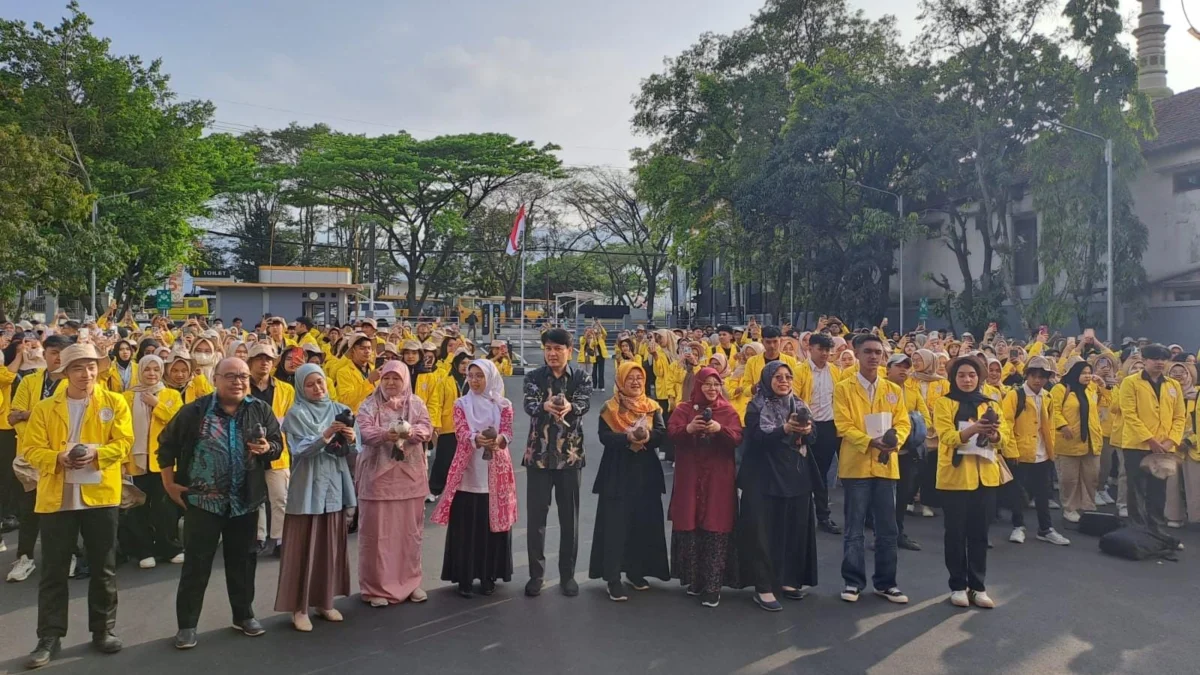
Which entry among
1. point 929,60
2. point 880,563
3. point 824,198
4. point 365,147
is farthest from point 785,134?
point 880,563

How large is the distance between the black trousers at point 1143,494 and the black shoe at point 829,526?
9.04 ft

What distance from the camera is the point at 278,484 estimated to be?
632cm

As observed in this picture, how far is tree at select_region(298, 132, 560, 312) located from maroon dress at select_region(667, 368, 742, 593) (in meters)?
31.9

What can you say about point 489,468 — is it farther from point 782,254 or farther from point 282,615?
point 782,254

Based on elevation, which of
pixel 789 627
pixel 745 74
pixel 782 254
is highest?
pixel 745 74

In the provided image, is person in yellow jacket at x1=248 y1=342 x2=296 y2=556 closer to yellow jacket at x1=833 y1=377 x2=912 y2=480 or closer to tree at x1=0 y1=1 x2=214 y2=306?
yellow jacket at x1=833 y1=377 x2=912 y2=480

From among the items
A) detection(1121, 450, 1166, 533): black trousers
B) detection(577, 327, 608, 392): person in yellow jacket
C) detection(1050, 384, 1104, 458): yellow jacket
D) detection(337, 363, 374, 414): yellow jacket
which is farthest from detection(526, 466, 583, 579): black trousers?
detection(577, 327, 608, 392): person in yellow jacket

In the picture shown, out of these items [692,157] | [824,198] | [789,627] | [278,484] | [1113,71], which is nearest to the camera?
[789,627]

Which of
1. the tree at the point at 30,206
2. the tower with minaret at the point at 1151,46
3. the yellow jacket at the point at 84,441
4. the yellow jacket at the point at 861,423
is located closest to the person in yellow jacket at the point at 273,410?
the yellow jacket at the point at 84,441

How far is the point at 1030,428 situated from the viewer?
7.64 metres

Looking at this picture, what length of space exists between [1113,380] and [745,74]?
91.7ft

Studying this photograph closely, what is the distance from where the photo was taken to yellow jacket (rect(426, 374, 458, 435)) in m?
8.06

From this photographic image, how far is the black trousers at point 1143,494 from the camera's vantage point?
7.55 meters

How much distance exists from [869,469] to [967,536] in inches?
31.8
